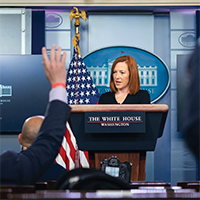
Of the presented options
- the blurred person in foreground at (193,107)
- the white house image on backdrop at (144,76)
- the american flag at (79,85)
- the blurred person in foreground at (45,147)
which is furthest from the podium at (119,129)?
the white house image on backdrop at (144,76)

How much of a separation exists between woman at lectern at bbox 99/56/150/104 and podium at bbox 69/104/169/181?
41.8 inches

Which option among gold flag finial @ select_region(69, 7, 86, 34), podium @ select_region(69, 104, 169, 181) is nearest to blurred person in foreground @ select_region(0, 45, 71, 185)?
podium @ select_region(69, 104, 169, 181)

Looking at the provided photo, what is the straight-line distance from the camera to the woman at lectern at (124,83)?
257cm

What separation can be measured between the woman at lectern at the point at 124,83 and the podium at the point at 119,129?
106 centimetres

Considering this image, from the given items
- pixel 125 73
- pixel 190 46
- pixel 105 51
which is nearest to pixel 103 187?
pixel 125 73

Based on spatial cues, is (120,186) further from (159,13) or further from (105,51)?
(159,13)

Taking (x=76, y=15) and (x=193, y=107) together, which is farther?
(x=76, y=15)

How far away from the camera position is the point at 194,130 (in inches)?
21.6

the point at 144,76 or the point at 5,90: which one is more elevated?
the point at 144,76

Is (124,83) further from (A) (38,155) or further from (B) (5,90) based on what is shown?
(B) (5,90)

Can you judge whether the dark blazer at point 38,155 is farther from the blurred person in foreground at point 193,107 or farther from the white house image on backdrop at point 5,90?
the white house image on backdrop at point 5,90

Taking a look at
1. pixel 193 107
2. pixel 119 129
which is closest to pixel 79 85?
pixel 119 129

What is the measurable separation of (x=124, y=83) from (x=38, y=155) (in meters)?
2.05

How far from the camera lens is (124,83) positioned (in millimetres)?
2668
